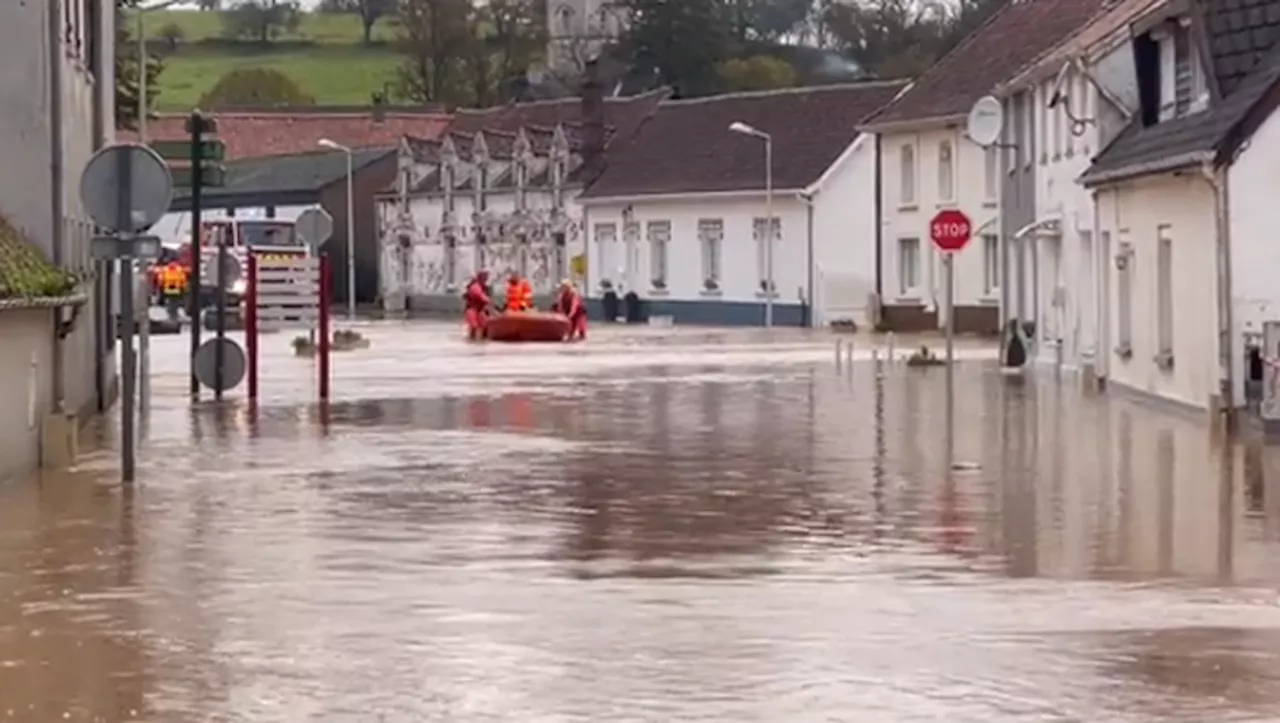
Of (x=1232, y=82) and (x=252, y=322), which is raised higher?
(x=1232, y=82)

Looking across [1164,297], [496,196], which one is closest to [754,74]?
[496,196]

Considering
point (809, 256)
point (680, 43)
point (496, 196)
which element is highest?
point (680, 43)

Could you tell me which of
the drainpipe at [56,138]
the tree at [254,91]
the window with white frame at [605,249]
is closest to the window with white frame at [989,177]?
the window with white frame at [605,249]

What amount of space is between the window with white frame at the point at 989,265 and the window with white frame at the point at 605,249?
77.7ft

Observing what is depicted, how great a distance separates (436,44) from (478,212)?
32.6 m

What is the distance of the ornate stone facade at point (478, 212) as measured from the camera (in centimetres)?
9275

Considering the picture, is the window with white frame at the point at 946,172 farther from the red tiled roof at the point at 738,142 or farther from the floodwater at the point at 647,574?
the floodwater at the point at 647,574

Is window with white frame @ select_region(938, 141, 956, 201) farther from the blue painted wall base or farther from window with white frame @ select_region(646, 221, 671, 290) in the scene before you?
window with white frame @ select_region(646, 221, 671, 290)

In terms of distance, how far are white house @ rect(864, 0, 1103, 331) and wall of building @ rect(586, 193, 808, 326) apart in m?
4.35

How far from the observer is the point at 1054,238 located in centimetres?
4431

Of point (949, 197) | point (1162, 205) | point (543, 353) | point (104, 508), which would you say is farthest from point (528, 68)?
point (104, 508)

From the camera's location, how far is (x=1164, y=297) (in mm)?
33531

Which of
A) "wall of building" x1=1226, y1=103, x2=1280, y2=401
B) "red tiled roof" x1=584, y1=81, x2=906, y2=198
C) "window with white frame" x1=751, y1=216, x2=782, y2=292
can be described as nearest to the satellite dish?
"wall of building" x1=1226, y1=103, x2=1280, y2=401

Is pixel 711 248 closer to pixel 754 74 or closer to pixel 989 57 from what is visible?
pixel 989 57
